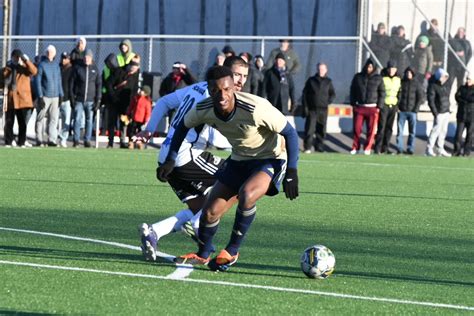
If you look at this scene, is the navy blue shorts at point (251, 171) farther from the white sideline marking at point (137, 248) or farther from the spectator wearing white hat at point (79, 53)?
the spectator wearing white hat at point (79, 53)

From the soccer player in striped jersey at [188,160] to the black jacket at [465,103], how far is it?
20.6 metres

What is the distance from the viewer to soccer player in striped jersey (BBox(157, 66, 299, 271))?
9688mm

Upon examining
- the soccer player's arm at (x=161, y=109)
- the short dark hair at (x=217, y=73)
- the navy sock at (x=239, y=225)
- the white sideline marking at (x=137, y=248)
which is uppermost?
the short dark hair at (x=217, y=73)

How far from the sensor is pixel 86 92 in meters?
28.8

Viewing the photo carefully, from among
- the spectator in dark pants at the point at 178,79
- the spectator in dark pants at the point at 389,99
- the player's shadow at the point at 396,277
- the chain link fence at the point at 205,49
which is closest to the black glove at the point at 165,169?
the player's shadow at the point at 396,277

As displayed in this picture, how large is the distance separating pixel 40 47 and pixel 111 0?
2.58 m

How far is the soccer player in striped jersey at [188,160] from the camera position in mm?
10672

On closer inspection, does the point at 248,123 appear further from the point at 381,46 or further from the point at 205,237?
the point at 381,46

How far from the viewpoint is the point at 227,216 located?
47.2 feet

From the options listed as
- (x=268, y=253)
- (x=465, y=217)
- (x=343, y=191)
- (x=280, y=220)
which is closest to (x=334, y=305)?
(x=268, y=253)

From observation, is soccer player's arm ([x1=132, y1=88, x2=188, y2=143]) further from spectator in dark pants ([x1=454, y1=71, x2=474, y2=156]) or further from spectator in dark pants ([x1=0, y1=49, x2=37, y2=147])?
spectator in dark pants ([x1=454, y1=71, x2=474, y2=156])

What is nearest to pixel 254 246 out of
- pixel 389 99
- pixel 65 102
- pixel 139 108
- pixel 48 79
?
pixel 48 79

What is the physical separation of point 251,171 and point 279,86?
19.4 m

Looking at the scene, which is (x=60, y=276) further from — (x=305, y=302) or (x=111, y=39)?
(x=111, y=39)
